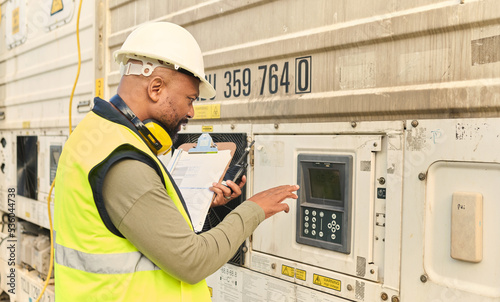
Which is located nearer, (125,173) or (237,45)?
(125,173)

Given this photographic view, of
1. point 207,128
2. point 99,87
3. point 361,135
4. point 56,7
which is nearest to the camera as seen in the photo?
point 361,135

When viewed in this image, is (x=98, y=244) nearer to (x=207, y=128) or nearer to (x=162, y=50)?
(x=162, y=50)

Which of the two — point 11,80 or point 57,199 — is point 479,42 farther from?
point 11,80

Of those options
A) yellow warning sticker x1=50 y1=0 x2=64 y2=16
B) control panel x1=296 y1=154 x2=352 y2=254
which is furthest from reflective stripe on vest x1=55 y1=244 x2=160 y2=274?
yellow warning sticker x1=50 y1=0 x2=64 y2=16

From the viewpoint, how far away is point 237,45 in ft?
7.64

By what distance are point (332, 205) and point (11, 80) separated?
14.6ft

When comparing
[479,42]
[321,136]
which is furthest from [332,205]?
[479,42]

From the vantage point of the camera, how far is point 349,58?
5.90 feet

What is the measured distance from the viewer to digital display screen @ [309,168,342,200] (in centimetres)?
183

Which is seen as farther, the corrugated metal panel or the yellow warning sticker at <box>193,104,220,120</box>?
the yellow warning sticker at <box>193,104,220,120</box>

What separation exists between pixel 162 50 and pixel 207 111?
43.2 inches

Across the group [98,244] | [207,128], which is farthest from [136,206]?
[207,128]

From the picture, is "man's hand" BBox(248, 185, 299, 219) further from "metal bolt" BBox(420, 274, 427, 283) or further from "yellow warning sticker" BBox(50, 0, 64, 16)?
"yellow warning sticker" BBox(50, 0, 64, 16)

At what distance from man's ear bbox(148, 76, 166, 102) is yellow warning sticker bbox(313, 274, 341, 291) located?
1.02 metres
